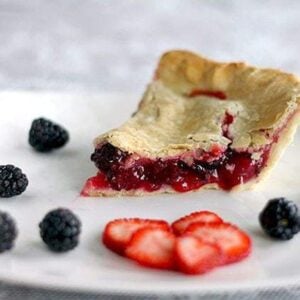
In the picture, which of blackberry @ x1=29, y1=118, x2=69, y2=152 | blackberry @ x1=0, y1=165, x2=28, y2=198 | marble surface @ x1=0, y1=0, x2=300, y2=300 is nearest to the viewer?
blackberry @ x1=0, y1=165, x2=28, y2=198

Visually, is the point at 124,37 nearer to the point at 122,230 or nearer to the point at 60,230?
the point at 122,230

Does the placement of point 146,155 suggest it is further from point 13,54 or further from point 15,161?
point 13,54

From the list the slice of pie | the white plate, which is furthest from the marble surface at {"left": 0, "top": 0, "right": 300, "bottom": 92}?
the slice of pie

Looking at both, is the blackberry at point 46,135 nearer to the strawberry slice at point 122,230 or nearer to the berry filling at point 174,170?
the berry filling at point 174,170

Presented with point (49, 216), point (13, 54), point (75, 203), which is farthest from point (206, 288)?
point (13, 54)

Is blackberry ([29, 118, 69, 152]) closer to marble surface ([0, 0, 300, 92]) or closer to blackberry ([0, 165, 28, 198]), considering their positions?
blackberry ([0, 165, 28, 198])

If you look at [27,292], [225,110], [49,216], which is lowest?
[27,292]
